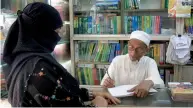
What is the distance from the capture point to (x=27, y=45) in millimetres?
1213

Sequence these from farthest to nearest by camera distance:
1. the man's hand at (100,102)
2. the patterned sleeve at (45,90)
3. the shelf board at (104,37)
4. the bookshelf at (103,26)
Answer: the bookshelf at (103,26)
the shelf board at (104,37)
the man's hand at (100,102)
the patterned sleeve at (45,90)

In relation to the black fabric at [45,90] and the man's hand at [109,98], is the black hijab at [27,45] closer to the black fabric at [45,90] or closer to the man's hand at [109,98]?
the black fabric at [45,90]

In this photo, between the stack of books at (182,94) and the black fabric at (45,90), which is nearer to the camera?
the black fabric at (45,90)

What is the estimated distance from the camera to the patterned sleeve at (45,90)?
3.54 ft

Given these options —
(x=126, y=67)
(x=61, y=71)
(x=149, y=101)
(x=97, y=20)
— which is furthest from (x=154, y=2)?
(x=61, y=71)

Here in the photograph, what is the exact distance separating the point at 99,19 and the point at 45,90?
8.59ft

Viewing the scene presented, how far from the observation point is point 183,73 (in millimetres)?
3264

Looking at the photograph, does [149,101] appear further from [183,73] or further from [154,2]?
[154,2]

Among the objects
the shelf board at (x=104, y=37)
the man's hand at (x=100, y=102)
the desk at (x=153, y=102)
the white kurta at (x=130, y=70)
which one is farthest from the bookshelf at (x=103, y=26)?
the man's hand at (x=100, y=102)

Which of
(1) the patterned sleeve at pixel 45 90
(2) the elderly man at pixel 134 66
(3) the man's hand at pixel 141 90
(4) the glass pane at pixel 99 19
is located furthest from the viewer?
(4) the glass pane at pixel 99 19

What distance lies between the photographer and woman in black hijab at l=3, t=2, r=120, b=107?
1.09 m

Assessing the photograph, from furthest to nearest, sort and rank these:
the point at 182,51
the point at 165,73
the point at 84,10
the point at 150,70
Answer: the point at 84,10, the point at 165,73, the point at 182,51, the point at 150,70

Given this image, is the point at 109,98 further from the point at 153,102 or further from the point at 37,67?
the point at 37,67

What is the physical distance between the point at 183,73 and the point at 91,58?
137cm
